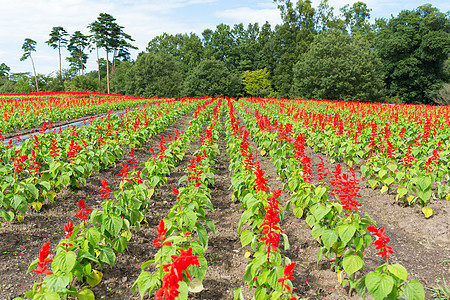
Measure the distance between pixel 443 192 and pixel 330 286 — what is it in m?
4.04

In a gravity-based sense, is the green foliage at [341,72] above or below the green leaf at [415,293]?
above

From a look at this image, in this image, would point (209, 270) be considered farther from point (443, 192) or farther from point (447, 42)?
point (447, 42)

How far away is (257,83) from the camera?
58.0m

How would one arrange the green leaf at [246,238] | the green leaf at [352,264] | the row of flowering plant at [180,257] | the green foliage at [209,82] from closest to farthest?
the row of flowering plant at [180,257] → the green leaf at [352,264] → the green leaf at [246,238] → the green foliage at [209,82]

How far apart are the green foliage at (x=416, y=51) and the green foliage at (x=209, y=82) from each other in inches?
1023

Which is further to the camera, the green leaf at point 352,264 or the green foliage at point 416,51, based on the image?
the green foliage at point 416,51

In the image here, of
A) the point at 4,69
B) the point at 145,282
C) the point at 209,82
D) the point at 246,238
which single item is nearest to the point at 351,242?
the point at 246,238

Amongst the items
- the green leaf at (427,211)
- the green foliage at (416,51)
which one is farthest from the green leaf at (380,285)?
the green foliage at (416,51)

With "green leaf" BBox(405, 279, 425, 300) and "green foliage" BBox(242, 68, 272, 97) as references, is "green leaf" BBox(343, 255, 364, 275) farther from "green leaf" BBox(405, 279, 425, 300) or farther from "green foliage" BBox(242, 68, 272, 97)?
"green foliage" BBox(242, 68, 272, 97)

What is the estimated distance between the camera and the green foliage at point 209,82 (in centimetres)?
5431

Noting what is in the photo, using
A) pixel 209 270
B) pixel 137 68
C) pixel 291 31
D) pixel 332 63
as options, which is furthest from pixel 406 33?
pixel 209 270

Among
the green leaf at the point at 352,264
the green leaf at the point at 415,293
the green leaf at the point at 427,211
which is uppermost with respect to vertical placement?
the green leaf at the point at 415,293

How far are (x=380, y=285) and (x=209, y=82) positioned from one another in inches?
2120

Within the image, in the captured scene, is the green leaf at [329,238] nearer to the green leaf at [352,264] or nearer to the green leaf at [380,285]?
the green leaf at [352,264]
